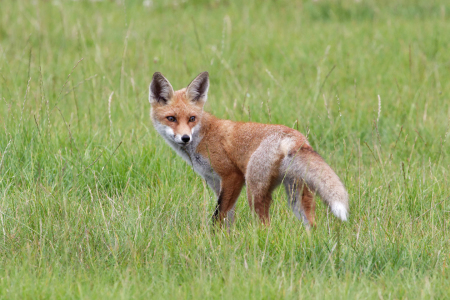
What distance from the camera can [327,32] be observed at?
9.57 metres

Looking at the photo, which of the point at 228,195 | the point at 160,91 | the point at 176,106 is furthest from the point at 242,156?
the point at 160,91

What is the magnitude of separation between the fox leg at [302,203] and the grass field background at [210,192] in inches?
5.2

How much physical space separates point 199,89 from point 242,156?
105cm

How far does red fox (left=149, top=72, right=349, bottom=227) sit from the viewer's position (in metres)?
3.80

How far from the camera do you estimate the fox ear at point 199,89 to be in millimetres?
5035

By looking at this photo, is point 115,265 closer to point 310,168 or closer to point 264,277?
point 264,277

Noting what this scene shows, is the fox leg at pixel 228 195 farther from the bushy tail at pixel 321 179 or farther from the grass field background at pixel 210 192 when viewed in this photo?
the bushy tail at pixel 321 179

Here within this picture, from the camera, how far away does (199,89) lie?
516 centimetres

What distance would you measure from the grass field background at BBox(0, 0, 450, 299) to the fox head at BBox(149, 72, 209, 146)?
1.44 feet

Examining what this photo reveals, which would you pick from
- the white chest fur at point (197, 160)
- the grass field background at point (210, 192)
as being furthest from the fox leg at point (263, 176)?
the white chest fur at point (197, 160)

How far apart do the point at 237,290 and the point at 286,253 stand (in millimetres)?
649

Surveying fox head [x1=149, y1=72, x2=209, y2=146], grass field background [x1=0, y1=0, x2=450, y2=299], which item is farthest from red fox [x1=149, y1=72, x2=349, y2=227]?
grass field background [x1=0, y1=0, x2=450, y2=299]

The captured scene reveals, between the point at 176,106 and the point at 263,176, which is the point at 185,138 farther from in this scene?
the point at 263,176

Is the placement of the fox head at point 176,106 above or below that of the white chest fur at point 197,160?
above
